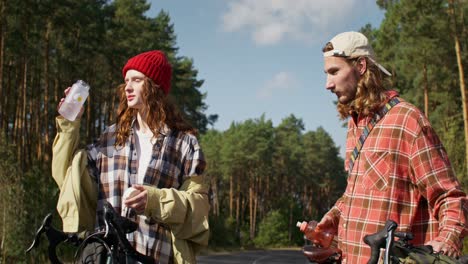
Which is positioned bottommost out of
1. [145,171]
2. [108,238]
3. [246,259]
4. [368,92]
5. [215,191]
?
[246,259]

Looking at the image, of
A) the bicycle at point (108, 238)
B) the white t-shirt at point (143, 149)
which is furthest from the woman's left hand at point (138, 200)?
the white t-shirt at point (143, 149)

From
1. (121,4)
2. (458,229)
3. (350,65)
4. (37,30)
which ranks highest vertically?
(121,4)

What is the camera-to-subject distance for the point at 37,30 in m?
30.8

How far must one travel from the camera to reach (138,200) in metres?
Result: 2.95

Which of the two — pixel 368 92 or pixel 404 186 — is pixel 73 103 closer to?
pixel 368 92

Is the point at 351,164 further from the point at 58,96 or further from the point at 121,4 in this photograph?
the point at 121,4

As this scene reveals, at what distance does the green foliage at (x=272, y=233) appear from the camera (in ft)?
220

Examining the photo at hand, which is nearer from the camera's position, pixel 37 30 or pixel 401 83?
pixel 37 30

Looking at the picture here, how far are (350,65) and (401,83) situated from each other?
1420 inches

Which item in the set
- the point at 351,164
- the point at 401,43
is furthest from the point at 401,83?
the point at 351,164

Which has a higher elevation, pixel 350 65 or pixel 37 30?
pixel 37 30

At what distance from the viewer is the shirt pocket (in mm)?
2848

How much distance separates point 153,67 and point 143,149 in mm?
451

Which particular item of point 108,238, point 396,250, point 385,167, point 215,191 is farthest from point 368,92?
point 215,191
